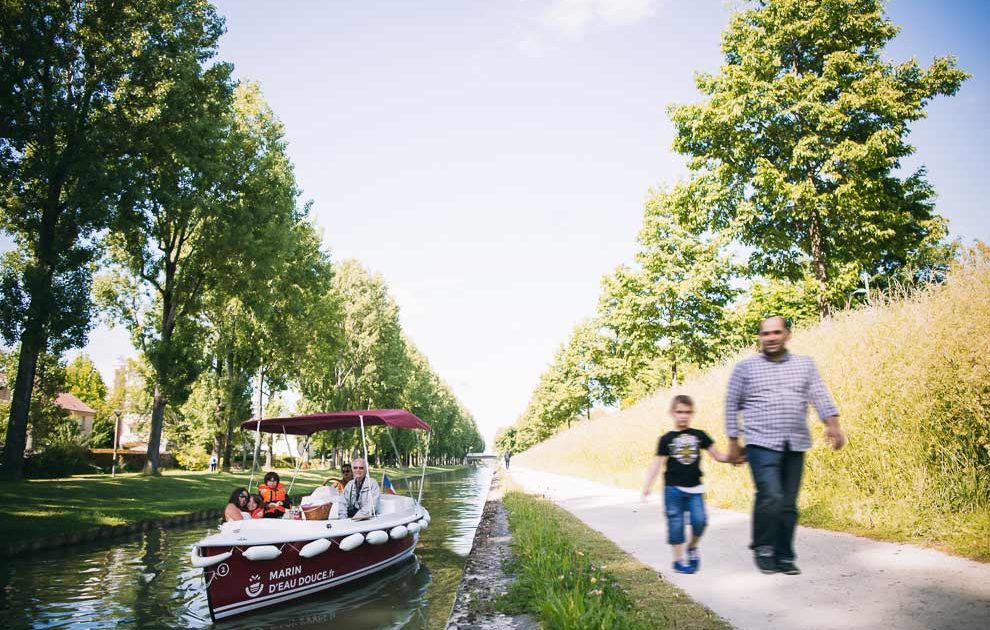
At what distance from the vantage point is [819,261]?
17.5 m

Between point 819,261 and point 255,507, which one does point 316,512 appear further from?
point 819,261

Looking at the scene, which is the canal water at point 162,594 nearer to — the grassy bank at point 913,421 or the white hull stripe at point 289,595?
the white hull stripe at point 289,595

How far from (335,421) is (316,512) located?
125 inches

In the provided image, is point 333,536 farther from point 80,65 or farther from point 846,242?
point 80,65

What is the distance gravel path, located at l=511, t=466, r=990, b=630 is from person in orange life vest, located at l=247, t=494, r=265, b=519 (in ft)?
22.7

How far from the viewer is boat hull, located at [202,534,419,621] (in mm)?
8680

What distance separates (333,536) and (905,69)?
20.7 metres

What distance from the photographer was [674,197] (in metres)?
20.9

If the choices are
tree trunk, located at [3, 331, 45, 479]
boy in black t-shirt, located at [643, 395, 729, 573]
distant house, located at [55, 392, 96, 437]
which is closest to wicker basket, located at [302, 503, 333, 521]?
boy in black t-shirt, located at [643, 395, 729, 573]

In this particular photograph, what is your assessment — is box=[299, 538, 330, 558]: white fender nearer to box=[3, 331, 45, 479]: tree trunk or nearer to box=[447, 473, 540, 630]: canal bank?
box=[447, 473, 540, 630]: canal bank

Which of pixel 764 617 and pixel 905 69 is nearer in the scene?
pixel 764 617

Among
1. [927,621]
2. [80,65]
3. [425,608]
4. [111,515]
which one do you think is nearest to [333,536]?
[425,608]

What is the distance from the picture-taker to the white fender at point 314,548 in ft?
31.5

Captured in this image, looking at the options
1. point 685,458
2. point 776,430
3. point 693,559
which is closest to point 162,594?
Answer: point 693,559
